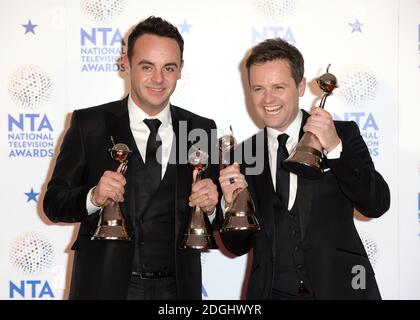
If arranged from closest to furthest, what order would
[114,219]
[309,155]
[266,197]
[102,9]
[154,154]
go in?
[309,155] → [114,219] → [266,197] → [154,154] → [102,9]

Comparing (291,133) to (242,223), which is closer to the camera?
(242,223)

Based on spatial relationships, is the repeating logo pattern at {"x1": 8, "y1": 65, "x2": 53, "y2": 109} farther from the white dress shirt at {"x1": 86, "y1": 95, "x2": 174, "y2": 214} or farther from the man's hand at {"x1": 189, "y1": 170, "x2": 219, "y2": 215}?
the man's hand at {"x1": 189, "y1": 170, "x2": 219, "y2": 215}

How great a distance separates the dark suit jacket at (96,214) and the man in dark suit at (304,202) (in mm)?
237

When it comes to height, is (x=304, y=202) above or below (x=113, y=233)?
above

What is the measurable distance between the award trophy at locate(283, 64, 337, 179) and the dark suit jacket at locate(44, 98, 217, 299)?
0.52 metres

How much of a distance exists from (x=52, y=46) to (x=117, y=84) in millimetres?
471

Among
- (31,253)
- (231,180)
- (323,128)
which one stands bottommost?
(31,253)

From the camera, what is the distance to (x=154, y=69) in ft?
8.72

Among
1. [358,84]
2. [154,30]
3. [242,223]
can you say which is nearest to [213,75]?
[358,84]

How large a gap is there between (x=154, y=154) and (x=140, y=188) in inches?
6.8

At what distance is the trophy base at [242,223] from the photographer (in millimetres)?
2383

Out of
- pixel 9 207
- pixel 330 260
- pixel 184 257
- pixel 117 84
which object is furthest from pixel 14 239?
pixel 330 260

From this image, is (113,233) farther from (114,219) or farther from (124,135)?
(124,135)

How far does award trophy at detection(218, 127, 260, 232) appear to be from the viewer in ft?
7.84
